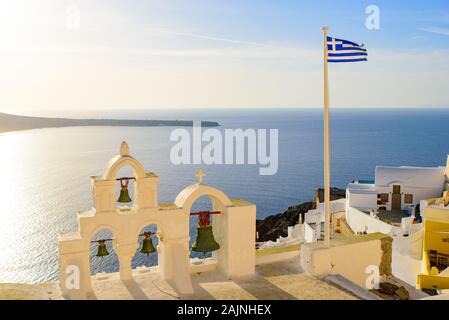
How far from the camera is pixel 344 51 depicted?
12750mm

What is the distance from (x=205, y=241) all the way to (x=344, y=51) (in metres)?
6.88

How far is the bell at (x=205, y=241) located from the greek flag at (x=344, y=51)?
6.15m

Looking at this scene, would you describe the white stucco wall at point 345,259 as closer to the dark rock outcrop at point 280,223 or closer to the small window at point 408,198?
the small window at point 408,198

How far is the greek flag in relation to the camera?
500 inches

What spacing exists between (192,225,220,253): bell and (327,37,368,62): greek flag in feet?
20.2

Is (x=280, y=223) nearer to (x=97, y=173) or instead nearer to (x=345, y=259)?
(x=345, y=259)

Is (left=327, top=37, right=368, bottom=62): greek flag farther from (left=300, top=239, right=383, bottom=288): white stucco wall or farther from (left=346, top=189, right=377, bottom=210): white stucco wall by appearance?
(left=346, top=189, right=377, bottom=210): white stucco wall

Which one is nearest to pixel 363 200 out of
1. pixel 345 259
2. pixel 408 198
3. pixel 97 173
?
pixel 408 198

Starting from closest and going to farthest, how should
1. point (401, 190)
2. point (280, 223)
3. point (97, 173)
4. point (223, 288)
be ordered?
point (223, 288), point (401, 190), point (280, 223), point (97, 173)

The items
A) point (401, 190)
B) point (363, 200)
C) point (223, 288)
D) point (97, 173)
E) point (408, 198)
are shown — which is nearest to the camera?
point (223, 288)

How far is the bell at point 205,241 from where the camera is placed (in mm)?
12797

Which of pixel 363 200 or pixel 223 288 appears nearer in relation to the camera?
pixel 223 288

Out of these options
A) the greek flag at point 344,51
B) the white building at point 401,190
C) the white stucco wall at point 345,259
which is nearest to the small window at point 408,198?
the white building at point 401,190

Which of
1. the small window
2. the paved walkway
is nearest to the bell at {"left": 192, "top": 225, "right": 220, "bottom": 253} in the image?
the paved walkway
